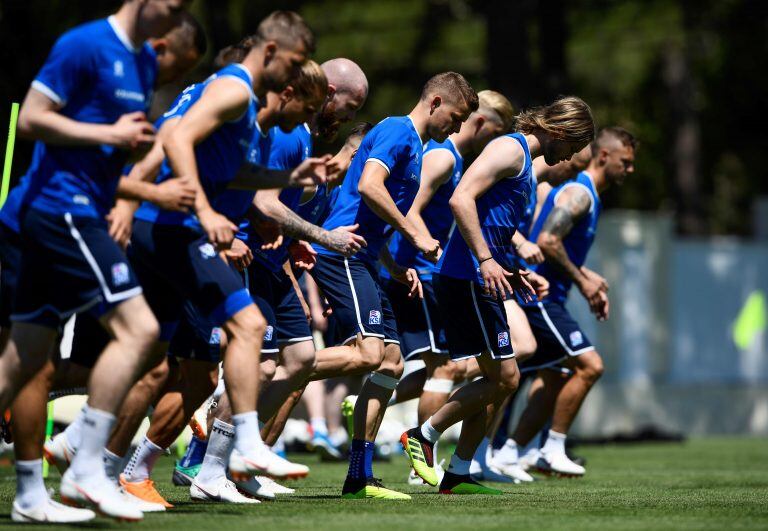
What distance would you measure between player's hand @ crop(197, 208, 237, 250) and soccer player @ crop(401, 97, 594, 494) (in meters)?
2.32

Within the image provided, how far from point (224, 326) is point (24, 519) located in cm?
123

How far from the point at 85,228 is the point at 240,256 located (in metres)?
1.51

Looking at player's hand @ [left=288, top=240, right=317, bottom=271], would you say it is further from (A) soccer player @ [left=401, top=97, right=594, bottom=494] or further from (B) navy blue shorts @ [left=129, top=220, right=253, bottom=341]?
(B) navy blue shorts @ [left=129, top=220, right=253, bottom=341]

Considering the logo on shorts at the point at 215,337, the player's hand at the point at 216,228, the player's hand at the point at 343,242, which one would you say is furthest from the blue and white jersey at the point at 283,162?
the player's hand at the point at 216,228

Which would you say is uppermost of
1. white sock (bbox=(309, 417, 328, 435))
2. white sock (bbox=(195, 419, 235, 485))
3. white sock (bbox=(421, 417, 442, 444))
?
white sock (bbox=(195, 419, 235, 485))

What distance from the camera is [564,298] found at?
1089 centimetres

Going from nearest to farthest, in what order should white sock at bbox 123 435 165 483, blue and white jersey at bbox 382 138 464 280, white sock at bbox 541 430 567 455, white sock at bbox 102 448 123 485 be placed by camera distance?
white sock at bbox 102 448 123 485 < white sock at bbox 123 435 165 483 < blue and white jersey at bbox 382 138 464 280 < white sock at bbox 541 430 567 455

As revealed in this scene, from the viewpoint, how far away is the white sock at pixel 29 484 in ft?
19.4

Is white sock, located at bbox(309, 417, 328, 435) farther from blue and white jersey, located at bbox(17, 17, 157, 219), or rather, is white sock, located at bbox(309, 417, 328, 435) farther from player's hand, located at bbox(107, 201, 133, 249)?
blue and white jersey, located at bbox(17, 17, 157, 219)

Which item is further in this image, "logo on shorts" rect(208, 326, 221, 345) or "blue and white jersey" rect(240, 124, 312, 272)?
"blue and white jersey" rect(240, 124, 312, 272)

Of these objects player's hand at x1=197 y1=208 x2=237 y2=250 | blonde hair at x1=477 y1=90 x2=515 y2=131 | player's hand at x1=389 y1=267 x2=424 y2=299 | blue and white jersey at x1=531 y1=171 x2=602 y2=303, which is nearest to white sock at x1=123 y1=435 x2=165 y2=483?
player's hand at x1=197 y1=208 x2=237 y2=250

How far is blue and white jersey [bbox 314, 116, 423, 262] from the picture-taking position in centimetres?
802

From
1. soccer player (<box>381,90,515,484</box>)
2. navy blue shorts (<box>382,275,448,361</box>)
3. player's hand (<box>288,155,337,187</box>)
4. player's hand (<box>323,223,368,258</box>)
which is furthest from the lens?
navy blue shorts (<box>382,275,448,361</box>)

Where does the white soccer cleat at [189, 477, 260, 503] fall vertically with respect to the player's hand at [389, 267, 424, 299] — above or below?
below
